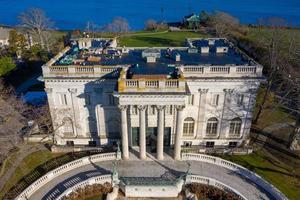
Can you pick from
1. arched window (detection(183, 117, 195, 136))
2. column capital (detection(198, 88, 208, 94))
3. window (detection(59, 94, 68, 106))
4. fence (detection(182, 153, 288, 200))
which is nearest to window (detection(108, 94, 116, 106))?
window (detection(59, 94, 68, 106))

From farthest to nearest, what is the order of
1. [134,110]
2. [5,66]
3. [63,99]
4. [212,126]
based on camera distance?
[5,66] < [212,126] < [63,99] < [134,110]

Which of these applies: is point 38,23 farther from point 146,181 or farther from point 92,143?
point 146,181

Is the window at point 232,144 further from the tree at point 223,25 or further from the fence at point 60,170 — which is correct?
the tree at point 223,25

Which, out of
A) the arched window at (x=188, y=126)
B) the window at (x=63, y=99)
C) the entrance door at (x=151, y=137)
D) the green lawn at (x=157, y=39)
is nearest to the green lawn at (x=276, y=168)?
the arched window at (x=188, y=126)

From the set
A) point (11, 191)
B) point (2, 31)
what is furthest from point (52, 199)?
point (2, 31)

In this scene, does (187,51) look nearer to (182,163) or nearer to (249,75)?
(249,75)

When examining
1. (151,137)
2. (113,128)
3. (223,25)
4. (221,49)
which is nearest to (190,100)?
(151,137)

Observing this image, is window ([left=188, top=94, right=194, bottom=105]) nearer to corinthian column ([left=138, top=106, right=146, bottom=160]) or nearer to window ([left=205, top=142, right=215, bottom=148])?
corinthian column ([left=138, top=106, right=146, bottom=160])
